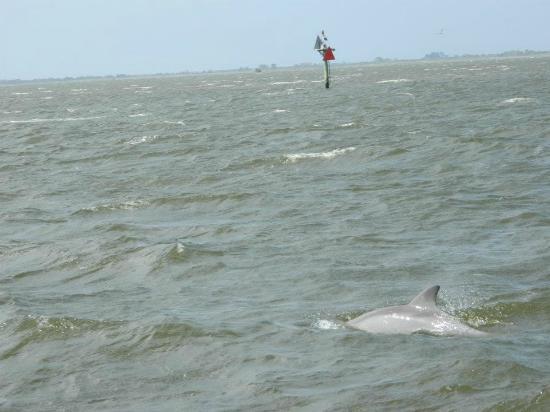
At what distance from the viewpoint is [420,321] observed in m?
14.0

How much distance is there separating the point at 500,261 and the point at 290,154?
61.5 ft

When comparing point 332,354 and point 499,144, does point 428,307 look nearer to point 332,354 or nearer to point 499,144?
point 332,354

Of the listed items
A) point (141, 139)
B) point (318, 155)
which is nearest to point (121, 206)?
point (318, 155)

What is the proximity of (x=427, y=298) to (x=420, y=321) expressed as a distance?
349mm

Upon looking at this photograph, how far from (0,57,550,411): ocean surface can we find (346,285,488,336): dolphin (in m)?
0.24

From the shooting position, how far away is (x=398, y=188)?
87.8ft

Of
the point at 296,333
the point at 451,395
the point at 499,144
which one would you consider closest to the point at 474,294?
the point at 296,333

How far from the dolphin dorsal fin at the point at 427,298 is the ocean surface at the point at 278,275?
568 mm

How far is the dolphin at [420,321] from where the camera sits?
13867 millimetres

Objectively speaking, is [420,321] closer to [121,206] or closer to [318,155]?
[121,206]

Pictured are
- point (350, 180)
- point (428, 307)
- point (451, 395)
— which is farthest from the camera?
point (350, 180)

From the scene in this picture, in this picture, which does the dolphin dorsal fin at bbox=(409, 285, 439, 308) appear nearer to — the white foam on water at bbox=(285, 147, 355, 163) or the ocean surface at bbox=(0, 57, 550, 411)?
the ocean surface at bbox=(0, 57, 550, 411)

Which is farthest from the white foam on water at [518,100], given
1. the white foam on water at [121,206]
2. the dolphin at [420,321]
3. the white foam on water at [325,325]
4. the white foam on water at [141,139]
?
the dolphin at [420,321]

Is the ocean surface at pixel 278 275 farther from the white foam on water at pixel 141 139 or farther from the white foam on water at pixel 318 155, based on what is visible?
the white foam on water at pixel 141 139
